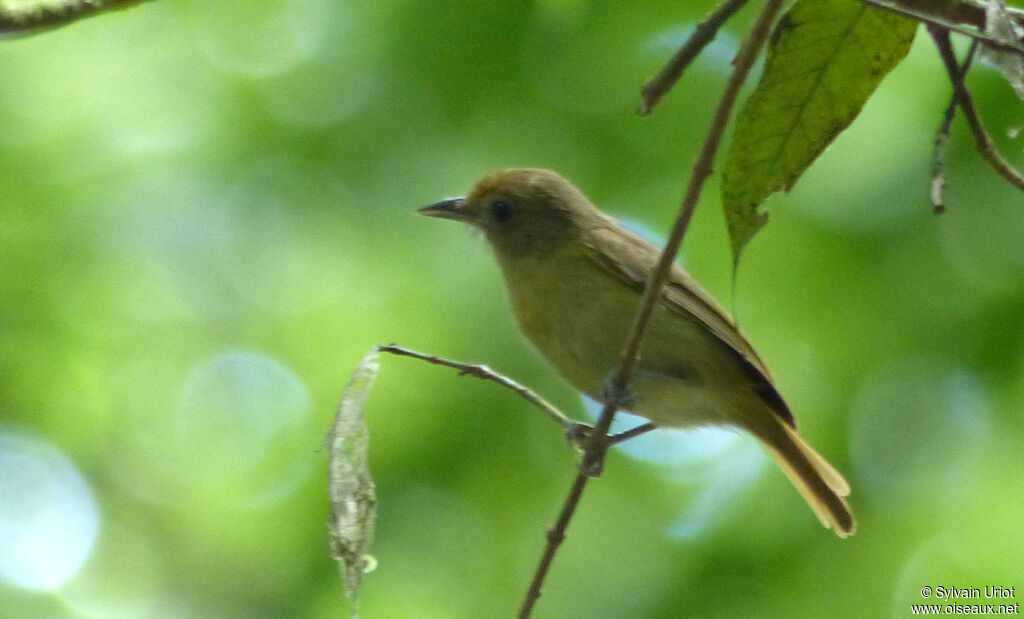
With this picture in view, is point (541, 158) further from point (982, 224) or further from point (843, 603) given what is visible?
point (843, 603)

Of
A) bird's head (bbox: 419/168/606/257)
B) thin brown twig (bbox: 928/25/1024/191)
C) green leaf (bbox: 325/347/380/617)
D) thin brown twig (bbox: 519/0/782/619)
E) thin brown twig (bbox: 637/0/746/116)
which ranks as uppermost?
bird's head (bbox: 419/168/606/257)

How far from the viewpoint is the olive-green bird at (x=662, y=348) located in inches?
145

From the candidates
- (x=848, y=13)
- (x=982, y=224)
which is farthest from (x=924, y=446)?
(x=848, y=13)

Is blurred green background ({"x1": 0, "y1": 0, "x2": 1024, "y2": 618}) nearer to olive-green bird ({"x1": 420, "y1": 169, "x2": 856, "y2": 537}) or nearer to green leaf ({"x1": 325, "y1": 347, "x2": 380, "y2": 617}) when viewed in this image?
olive-green bird ({"x1": 420, "y1": 169, "x2": 856, "y2": 537})

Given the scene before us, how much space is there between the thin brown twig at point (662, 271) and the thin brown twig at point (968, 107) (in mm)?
601

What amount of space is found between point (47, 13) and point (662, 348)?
7.95 ft

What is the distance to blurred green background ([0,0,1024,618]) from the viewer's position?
5180 millimetres

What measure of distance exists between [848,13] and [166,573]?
4.71 m

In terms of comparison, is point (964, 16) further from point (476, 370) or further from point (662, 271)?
point (476, 370)

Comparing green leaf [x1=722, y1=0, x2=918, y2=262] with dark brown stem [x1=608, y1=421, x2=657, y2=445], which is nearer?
green leaf [x1=722, y1=0, x2=918, y2=262]

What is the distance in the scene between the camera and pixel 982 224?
213 inches

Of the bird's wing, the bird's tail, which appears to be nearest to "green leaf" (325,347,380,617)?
the bird's wing

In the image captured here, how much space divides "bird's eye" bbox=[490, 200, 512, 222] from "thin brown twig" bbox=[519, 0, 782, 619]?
1.82 m

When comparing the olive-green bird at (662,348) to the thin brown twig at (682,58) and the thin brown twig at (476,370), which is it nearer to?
the thin brown twig at (476,370)
